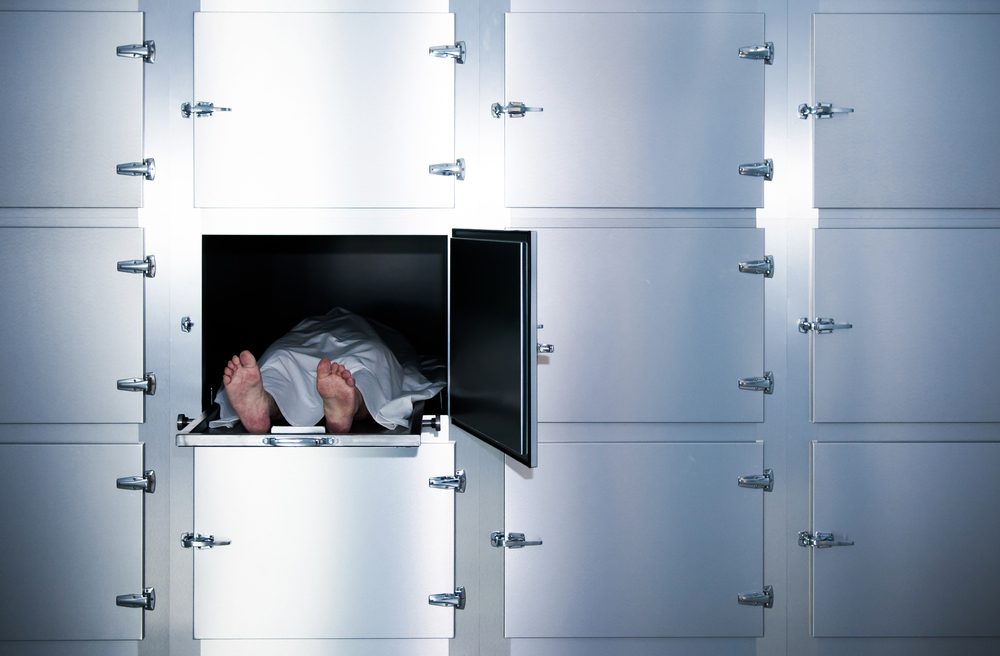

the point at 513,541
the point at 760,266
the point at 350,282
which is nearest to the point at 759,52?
Answer: the point at 760,266

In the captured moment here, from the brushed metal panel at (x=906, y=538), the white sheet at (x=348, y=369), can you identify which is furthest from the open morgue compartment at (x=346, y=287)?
the brushed metal panel at (x=906, y=538)

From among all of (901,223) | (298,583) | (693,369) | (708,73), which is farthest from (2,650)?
(901,223)

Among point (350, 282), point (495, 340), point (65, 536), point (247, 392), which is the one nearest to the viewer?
point (495, 340)

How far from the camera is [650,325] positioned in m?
2.36

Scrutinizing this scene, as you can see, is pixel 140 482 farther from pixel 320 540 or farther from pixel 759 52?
pixel 759 52

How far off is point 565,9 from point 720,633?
154 centimetres

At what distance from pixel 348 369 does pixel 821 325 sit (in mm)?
1143

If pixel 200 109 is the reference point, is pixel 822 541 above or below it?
below

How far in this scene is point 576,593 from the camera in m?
2.39

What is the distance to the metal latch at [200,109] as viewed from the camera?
231cm

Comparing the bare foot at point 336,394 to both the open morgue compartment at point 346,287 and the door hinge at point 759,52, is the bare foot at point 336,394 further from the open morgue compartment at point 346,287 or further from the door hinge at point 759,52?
the door hinge at point 759,52

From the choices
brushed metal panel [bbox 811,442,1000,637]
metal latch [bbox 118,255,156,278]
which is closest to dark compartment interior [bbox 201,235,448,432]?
metal latch [bbox 118,255,156,278]

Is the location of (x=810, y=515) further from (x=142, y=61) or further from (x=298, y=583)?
(x=142, y=61)

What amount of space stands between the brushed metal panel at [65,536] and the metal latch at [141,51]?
3.01 ft
